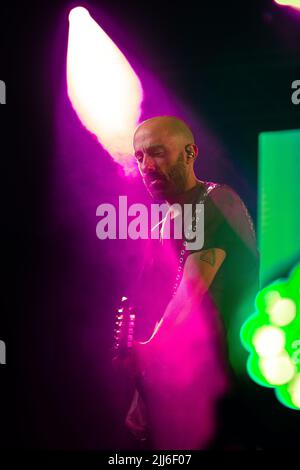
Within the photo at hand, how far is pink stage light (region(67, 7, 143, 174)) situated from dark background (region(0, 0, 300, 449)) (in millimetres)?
→ 81

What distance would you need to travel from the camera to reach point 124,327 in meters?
2.24

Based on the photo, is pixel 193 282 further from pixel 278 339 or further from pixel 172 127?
pixel 172 127

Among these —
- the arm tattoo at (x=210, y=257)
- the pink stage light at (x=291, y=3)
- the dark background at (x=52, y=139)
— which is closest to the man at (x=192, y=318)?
the arm tattoo at (x=210, y=257)

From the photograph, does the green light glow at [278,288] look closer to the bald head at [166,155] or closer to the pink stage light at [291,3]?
the bald head at [166,155]

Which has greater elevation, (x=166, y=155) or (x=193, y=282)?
(x=166, y=155)

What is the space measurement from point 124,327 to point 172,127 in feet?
3.16

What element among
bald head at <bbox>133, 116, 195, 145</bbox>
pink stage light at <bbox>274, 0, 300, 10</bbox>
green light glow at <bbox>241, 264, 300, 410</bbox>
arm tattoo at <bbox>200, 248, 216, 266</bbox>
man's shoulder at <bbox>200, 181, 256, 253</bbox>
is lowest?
green light glow at <bbox>241, 264, 300, 410</bbox>

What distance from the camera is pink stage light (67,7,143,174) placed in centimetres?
236

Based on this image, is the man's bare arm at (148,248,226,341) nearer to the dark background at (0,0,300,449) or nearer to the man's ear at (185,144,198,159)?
the dark background at (0,0,300,449)

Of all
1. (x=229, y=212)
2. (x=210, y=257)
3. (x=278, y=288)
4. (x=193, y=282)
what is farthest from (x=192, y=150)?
(x=278, y=288)

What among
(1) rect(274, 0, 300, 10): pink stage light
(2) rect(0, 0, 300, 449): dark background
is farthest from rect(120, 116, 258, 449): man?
(1) rect(274, 0, 300, 10): pink stage light

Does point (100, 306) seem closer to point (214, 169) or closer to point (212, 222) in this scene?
point (212, 222)

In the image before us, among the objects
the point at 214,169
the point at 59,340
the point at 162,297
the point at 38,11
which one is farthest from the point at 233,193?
the point at 38,11
